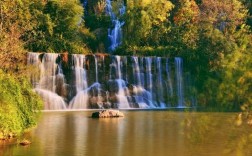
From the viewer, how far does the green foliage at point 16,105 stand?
23.6 meters

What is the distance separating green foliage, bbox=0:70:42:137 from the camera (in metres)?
23.6

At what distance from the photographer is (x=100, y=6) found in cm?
7012

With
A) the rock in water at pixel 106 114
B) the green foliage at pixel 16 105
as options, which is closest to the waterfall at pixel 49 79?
the rock in water at pixel 106 114

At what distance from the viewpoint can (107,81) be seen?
5169 centimetres

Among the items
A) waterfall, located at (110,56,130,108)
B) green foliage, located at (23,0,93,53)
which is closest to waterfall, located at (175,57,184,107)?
waterfall, located at (110,56,130,108)

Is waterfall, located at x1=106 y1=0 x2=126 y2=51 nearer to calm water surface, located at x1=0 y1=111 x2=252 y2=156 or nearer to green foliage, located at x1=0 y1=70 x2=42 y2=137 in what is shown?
calm water surface, located at x1=0 y1=111 x2=252 y2=156

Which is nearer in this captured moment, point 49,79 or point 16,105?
point 16,105

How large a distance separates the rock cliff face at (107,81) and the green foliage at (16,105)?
66.7 ft

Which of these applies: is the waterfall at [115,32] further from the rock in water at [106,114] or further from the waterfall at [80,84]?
the rock in water at [106,114]

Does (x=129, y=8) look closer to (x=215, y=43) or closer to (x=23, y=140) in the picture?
(x=215, y=43)

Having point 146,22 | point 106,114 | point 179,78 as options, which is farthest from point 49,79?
point 146,22

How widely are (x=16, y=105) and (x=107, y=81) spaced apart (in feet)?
88.2

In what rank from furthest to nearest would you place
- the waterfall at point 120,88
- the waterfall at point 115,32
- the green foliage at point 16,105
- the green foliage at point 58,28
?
1. the waterfall at point 115,32
2. the green foliage at point 58,28
3. the waterfall at point 120,88
4. the green foliage at point 16,105

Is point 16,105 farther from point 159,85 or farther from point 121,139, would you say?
point 159,85
